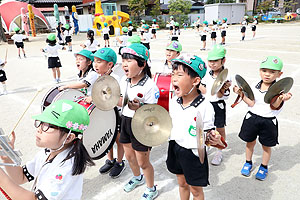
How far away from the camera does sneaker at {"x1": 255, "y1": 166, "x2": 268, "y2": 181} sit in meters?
3.21

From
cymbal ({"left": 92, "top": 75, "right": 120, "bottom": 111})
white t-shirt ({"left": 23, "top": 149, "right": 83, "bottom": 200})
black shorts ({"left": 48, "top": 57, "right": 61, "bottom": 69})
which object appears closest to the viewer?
white t-shirt ({"left": 23, "top": 149, "right": 83, "bottom": 200})

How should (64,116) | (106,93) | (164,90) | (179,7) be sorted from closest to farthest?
(64,116)
(106,93)
(164,90)
(179,7)

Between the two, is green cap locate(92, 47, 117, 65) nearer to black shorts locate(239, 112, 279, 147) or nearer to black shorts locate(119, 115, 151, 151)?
black shorts locate(119, 115, 151, 151)

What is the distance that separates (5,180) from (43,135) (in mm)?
354

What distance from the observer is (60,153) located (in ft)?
5.79

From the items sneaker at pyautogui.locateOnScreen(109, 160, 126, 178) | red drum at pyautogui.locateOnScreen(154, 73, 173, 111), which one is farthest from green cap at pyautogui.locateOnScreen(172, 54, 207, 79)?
sneaker at pyautogui.locateOnScreen(109, 160, 126, 178)

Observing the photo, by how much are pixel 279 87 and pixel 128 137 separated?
1888 mm

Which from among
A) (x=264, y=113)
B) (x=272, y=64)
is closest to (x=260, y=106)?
(x=264, y=113)

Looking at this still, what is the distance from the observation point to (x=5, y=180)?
145 centimetres

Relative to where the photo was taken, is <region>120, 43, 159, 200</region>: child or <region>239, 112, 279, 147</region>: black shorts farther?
<region>239, 112, 279, 147</region>: black shorts

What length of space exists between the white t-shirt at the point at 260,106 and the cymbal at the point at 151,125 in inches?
62.7

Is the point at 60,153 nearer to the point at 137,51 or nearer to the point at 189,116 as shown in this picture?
the point at 189,116

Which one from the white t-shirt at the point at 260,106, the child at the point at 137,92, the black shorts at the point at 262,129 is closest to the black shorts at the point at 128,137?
the child at the point at 137,92

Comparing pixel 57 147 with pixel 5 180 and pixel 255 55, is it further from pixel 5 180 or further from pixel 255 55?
pixel 255 55
